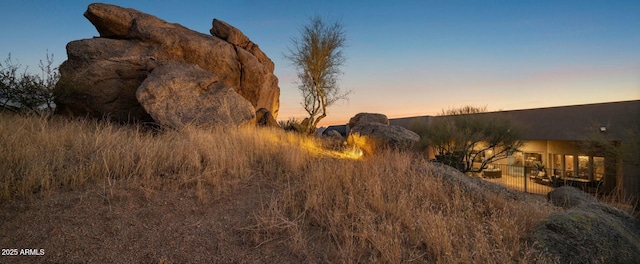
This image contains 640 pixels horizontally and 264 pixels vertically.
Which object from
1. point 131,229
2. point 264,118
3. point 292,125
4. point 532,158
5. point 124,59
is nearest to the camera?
point 131,229

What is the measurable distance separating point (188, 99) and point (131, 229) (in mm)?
5628

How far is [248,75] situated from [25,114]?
247 inches

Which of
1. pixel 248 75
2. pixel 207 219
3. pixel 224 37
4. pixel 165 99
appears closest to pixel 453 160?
pixel 248 75

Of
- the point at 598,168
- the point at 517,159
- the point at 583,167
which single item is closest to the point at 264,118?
the point at 598,168

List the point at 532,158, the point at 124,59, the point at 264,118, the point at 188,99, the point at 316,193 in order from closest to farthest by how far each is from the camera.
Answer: the point at 316,193
the point at 188,99
the point at 124,59
the point at 264,118
the point at 532,158

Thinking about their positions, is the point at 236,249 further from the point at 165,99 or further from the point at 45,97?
the point at 45,97

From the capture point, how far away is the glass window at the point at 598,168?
15.4 meters

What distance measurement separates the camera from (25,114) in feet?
24.1

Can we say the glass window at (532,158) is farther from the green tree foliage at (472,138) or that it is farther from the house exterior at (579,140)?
the green tree foliage at (472,138)

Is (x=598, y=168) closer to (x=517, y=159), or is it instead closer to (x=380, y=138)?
(x=517, y=159)

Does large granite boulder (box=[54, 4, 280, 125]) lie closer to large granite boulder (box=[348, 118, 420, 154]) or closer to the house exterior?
large granite boulder (box=[348, 118, 420, 154])

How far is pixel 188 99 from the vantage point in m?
7.86

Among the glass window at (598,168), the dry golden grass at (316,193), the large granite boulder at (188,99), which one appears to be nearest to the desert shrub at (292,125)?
the large granite boulder at (188,99)

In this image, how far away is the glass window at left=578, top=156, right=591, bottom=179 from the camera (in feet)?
56.4
